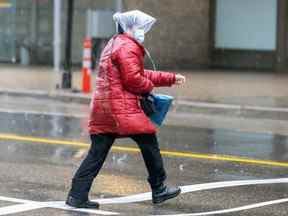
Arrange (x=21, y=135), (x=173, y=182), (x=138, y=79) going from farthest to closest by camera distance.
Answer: (x=21, y=135) < (x=173, y=182) < (x=138, y=79)

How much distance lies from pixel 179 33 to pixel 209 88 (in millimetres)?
5809

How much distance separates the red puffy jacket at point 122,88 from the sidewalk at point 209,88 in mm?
7602

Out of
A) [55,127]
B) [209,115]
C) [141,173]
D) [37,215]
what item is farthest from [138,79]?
[209,115]

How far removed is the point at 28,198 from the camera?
23.2ft

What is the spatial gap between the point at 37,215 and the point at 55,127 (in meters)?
5.43

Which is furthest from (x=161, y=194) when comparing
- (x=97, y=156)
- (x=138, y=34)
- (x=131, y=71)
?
(x=138, y=34)

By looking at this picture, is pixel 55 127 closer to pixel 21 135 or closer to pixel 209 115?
pixel 21 135

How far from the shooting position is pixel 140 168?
8.56 metres

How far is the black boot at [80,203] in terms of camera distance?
6.71 m

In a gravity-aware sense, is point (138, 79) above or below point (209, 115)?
above

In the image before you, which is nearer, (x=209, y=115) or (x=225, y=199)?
(x=225, y=199)

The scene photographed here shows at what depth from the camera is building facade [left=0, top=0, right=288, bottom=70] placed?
73.4ft

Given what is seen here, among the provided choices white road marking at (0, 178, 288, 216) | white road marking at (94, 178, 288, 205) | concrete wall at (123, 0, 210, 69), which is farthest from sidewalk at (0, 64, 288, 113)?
white road marking at (0, 178, 288, 216)

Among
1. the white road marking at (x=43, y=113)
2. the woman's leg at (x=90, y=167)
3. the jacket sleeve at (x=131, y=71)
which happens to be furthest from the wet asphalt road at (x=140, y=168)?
the jacket sleeve at (x=131, y=71)
